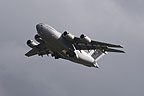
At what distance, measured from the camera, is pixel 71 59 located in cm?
5062

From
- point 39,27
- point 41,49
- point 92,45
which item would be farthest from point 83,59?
point 39,27

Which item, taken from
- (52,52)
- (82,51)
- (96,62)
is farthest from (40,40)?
(96,62)

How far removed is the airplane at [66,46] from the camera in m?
45.7

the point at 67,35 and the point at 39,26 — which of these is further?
the point at 67,35

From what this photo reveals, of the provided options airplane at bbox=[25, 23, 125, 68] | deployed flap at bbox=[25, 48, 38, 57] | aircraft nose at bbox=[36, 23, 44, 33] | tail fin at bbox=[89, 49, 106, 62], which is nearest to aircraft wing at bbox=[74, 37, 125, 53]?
airplane at bbox=[25, 23, 125, 68]

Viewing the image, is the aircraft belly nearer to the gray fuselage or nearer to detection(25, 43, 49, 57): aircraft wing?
the gray fuselage

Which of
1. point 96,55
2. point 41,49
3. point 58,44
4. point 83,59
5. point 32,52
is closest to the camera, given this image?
point 58,44

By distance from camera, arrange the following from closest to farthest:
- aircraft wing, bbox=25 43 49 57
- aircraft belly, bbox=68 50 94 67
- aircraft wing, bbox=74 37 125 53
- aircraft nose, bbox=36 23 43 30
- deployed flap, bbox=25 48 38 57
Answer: aircraft nose, bbox=36 23 43 30
aircraft wing, bbox=74 37 125 53
aircraft belly, bbox=68 50 94 67
aircraft wing, bbox=25 43 49 57
deployed flap, bbox=25 48 38 57

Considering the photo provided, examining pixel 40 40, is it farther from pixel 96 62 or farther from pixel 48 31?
pixel 96 62

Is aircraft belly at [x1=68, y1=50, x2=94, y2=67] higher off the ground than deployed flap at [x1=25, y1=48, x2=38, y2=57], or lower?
lower

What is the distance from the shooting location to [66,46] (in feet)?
157

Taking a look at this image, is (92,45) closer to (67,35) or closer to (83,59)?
(83,59)

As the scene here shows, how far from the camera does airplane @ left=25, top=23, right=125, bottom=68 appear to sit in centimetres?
4572

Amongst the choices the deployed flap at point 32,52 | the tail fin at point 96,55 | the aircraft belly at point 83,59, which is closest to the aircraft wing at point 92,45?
the aircraft belly at point 83,59
